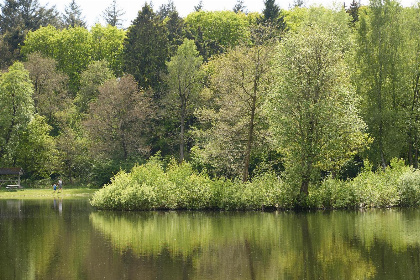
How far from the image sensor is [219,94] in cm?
4928

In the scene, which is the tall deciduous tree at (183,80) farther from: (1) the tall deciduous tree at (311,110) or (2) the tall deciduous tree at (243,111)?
(1) the tall deciduous tree at (311,110)

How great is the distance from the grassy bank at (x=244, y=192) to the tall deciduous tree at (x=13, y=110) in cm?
3435

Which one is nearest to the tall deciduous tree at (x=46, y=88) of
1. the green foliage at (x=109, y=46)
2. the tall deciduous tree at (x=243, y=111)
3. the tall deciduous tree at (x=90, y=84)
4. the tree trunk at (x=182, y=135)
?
the tall deciduous tree at (x=90, y=84)

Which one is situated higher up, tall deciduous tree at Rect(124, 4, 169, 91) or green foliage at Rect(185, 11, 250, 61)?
green foliage at Rect(185, 11, 250, 61)

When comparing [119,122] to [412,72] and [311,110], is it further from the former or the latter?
[311,110]

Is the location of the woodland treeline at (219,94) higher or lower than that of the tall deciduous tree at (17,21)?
lower

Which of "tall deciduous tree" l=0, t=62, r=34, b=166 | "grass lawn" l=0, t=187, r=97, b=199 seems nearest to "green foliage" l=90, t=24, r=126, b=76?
"tall deciduous tree" l=0, t=62, r=34, b=166

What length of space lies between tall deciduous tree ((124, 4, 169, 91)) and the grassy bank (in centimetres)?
3447

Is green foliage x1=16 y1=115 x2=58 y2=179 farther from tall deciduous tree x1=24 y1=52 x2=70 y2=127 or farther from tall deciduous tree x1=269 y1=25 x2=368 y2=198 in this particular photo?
tall deciduous tree x1=269 y1=25 x2=368 y2=198

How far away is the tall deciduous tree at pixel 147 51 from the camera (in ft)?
235

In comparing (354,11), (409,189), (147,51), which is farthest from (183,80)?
(409,189)

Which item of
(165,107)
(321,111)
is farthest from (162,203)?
(165,107)

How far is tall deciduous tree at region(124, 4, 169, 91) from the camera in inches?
2817

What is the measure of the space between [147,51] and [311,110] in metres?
41.1
